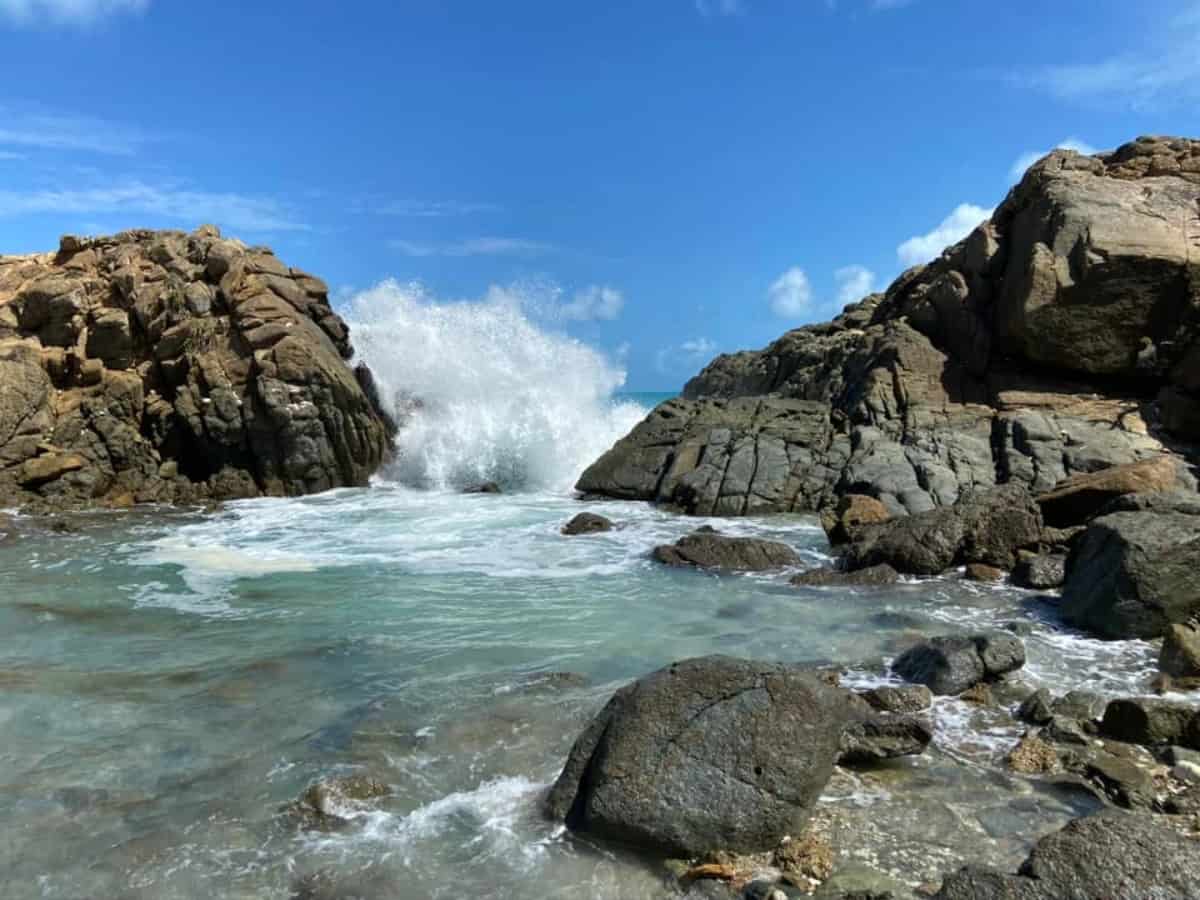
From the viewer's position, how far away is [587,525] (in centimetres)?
1636

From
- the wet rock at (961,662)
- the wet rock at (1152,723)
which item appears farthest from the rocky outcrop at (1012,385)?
the wet rock at (1152,723)

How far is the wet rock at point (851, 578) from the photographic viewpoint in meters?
11.9

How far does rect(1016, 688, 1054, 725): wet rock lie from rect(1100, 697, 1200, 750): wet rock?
1.32 feet

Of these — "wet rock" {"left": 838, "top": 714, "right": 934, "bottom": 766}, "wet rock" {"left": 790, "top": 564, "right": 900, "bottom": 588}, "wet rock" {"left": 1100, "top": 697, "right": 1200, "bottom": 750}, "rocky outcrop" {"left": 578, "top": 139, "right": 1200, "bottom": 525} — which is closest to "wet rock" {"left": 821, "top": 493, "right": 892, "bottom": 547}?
"rocky outcrop" {"left": 578, "top": 139, "right": 1200, "bottom": 525}

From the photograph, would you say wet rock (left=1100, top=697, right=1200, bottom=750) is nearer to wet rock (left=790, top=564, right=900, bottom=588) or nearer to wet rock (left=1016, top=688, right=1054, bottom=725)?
wet rock (left=1016, top=688, right=1054, bottom=725)

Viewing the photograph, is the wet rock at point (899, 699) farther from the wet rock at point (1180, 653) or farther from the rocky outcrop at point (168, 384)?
the rocky outcrop at point (168, 384)

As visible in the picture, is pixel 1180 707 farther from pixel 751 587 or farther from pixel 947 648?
pixel 751 587

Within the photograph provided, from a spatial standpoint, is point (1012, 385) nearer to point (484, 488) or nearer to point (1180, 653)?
point (1180, 653)

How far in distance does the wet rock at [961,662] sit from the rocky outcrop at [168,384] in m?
16.9

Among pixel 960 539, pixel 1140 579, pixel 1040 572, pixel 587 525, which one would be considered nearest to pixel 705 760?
pixel 1140 579

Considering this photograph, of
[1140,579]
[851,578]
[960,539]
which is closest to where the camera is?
[1140,579]

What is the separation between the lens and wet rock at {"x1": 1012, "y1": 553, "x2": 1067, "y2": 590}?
11266 mm

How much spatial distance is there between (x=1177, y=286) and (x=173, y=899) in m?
20.6

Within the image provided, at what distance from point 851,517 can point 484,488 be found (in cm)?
1132
